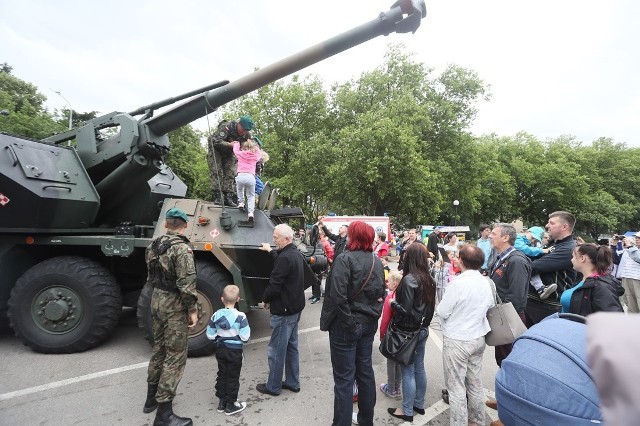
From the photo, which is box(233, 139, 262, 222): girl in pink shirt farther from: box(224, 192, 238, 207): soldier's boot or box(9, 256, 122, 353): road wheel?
box(9, 256, 122, 353): road wheel

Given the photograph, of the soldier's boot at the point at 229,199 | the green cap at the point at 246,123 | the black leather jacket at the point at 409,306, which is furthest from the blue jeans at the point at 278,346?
the green cap at the point at 246,123

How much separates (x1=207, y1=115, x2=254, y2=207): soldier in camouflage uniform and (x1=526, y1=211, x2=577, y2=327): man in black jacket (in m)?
4.01

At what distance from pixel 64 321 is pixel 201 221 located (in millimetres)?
2102

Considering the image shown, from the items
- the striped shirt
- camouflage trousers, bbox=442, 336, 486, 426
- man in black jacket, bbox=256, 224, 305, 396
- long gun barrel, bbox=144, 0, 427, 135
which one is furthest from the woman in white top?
long gun barrel, bbox=144, 0, 427, 135

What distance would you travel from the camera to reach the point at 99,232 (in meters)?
5.38

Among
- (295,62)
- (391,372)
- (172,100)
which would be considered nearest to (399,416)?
(391,372)

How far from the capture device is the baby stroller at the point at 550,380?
4.64ft

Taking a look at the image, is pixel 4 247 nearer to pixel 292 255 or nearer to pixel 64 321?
pixel 64 321

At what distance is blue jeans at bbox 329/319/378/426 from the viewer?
2.81m

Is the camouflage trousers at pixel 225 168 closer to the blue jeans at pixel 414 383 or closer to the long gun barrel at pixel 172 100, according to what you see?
the long gun barrel at pixel 172 100

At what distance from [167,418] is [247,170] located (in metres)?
3.19

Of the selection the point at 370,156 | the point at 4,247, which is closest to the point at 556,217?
the point at 4,247

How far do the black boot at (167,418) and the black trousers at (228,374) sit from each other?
349 millimetres

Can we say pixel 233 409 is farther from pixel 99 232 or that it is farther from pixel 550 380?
pixel 99 232
